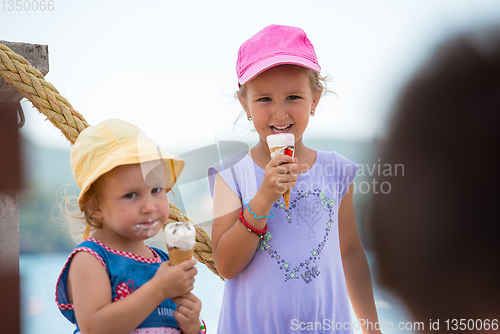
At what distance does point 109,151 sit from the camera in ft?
4.41

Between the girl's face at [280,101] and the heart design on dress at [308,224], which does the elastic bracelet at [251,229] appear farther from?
the girl's face at [280,101]

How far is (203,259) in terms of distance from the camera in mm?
1998

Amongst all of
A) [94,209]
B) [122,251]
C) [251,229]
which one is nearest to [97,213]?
[94,209]

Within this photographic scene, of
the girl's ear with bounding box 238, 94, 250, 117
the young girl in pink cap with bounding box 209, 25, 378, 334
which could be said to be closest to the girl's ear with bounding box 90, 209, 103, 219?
the young girl in pink cap with bounding box 209, 25, 378, 334

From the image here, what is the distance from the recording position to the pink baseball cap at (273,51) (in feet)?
5.48

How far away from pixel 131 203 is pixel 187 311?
1.34ft

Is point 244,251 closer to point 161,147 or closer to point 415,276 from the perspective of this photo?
point 161,147

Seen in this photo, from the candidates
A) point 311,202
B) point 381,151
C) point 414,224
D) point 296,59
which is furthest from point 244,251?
point 414,224

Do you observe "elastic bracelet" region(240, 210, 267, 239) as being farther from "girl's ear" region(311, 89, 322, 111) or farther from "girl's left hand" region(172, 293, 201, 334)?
"girl's ear" region(311, 89, 322, 111)

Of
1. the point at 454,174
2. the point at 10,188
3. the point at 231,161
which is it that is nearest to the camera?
the point at 231,161

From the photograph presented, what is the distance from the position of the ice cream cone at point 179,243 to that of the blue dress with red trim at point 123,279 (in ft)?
0.55

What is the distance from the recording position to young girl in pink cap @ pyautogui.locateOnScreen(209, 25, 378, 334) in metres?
1.57

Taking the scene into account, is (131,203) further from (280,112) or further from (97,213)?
(280,112)

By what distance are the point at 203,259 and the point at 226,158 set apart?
1.87 ft
